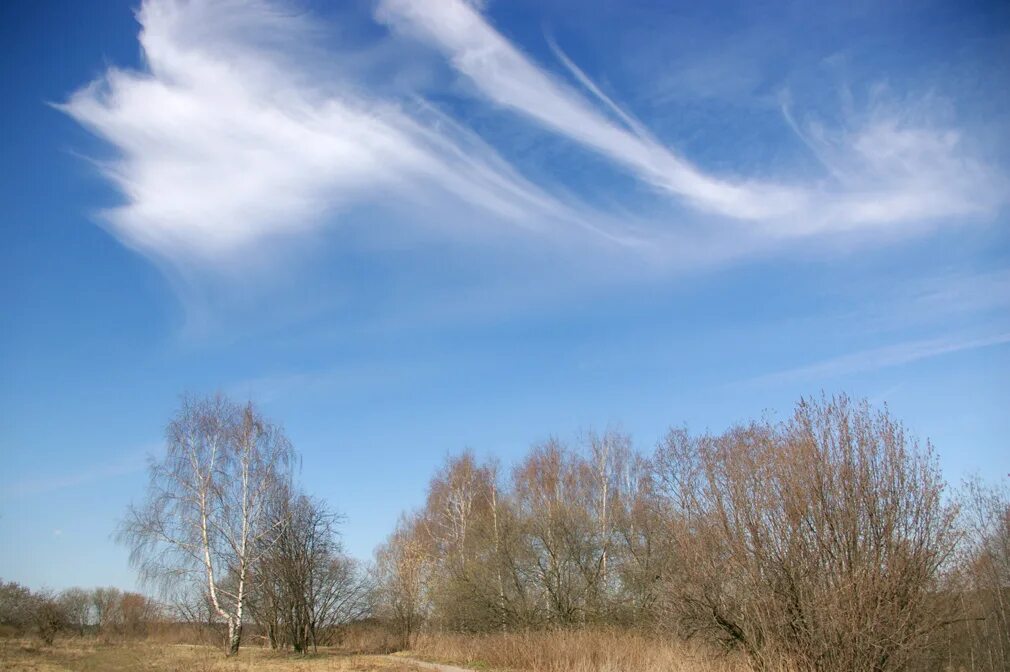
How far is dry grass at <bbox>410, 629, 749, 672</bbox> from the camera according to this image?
46.3 ft

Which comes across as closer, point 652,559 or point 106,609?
point 652,559

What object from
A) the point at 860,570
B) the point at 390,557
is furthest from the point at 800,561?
the point at 390,557

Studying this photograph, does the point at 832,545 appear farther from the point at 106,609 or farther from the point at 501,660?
the point at 106,609

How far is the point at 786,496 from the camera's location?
36.4 feet

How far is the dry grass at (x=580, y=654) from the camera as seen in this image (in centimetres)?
1410

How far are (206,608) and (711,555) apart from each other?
2608 cm

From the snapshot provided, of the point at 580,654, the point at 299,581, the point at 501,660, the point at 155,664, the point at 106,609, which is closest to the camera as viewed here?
the point at 580,654

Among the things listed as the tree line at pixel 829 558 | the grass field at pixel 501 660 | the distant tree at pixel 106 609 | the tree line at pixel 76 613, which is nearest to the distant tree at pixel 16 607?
the tree line at pixel 76 613

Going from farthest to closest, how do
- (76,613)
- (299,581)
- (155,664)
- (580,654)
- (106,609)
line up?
(106,609)
(76,613)
(299,581)
(155,664)
(580,654)

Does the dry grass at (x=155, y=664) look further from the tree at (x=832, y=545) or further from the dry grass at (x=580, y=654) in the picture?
the tree at (x=832, y=545)

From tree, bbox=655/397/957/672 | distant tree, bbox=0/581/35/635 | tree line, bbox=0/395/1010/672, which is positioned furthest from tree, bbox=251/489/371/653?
tree, bbox=655/397/957/672

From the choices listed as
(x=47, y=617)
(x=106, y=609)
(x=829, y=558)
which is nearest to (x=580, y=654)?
(x=829, y=558)

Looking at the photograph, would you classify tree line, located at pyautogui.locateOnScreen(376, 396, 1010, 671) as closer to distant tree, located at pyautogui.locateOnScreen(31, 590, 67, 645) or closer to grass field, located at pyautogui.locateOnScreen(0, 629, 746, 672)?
grass field, located at pyautogui.locateOnScreen(0, 629, 746, 672)

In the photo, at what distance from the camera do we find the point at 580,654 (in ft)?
58.5
